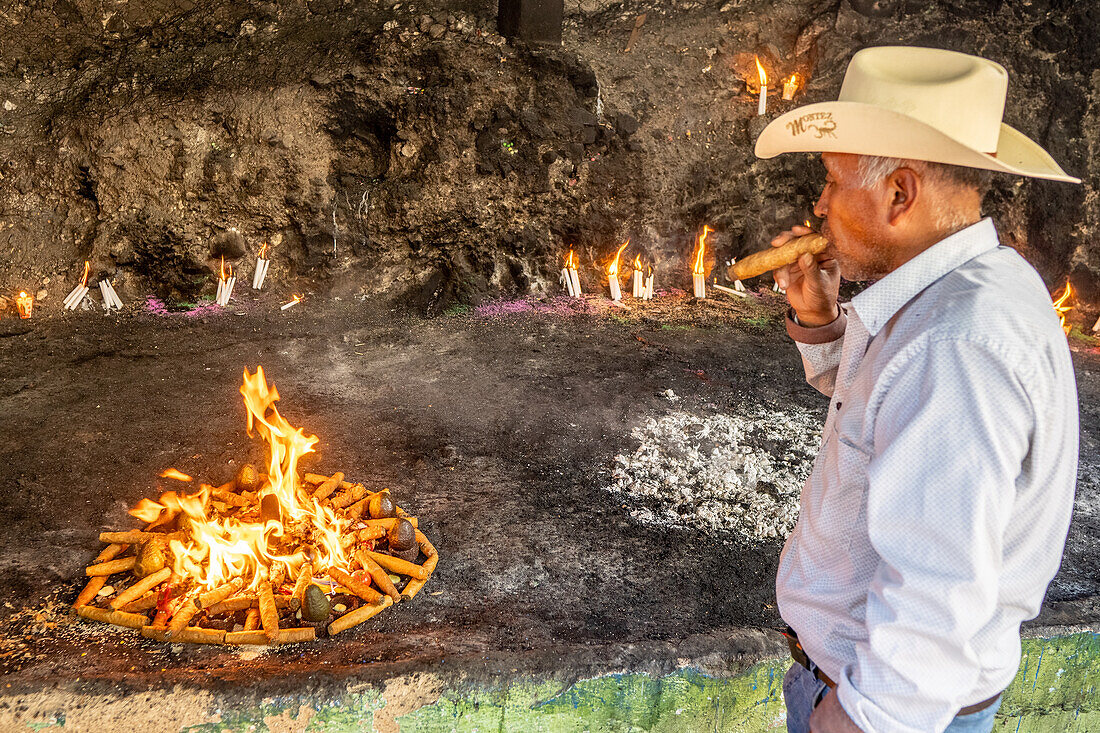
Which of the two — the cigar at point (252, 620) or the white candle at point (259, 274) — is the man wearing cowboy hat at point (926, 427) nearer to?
the cigar at point (252, 620)

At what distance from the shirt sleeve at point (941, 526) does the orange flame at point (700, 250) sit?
6190mm

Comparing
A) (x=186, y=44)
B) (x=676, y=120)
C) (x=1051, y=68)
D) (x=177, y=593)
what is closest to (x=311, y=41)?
(x=186, y=44)

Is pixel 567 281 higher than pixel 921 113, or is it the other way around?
pixel 921 113

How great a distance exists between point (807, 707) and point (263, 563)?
2228 mm

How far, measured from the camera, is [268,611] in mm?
3023

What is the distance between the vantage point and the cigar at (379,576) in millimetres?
3228

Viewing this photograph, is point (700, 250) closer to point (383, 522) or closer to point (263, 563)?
point (383, 522)

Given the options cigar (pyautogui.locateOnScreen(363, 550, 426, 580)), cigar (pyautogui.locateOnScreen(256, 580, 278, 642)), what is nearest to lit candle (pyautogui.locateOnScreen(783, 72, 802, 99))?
cigar (pyautogui.locateOnScreen(363, 550, 426, 580))

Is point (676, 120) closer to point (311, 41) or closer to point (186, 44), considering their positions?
point (311, 41)

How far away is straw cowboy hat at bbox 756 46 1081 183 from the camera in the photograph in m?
1.77

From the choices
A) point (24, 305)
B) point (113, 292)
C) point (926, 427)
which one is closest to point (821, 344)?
point (926, 427)

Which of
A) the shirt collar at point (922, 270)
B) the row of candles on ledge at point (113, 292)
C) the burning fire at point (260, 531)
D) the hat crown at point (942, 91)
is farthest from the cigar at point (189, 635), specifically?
the row of candles on ledge at point (113, 292)

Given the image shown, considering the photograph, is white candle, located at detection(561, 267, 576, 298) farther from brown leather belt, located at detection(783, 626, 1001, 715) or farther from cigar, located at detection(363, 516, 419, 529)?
brown leather belt, located at detection(783, 626, 1001, 715)

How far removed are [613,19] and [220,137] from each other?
3916 mm
